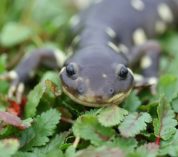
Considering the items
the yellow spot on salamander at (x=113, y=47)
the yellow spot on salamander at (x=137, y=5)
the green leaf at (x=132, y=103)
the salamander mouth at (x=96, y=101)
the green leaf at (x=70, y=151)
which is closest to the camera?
the green leaf at (x=70, y=151)

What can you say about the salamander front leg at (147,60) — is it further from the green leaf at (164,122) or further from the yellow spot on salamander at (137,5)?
the green leaf at (164,122)

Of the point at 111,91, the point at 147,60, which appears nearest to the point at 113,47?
the point at 147,60

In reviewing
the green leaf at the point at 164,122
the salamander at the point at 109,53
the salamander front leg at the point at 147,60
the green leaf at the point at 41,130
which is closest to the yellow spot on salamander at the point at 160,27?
the salamander at the point at 109,53

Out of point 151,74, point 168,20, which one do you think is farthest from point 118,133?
point 168,20

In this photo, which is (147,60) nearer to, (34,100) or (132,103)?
(132,103)

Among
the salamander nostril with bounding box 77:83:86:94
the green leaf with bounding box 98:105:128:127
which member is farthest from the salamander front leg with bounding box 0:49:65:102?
the green leaf with bounding box 98:105:128:127
